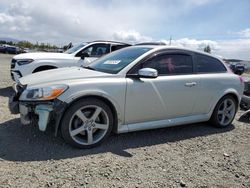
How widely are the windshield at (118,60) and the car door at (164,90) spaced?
218 mm

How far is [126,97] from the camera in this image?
3859mm

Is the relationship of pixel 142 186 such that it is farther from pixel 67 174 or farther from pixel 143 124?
pixel 143 124

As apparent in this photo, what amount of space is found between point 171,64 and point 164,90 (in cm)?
55

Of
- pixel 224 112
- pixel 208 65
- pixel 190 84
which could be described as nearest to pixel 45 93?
pixel 190 84

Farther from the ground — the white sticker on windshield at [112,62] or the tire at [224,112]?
the white sticker on windshield at [112,62]

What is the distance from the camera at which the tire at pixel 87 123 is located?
3551mm

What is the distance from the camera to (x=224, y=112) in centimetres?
520

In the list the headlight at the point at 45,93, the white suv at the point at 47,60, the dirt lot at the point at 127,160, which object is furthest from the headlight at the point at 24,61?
the headlight at the point at 45,93

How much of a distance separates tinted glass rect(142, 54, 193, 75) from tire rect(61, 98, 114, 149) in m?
1.04

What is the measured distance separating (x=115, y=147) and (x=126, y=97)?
777 mm

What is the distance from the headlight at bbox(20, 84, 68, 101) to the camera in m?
3.47

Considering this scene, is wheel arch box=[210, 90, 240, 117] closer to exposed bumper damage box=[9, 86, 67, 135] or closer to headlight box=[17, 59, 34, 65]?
exposed bumper damage box=[9, 86, 67, 135]

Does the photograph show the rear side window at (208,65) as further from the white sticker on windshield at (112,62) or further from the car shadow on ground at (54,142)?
the white sticker on windshield at (112,62)

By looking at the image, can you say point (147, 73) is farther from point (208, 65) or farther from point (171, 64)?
point (208, 65)
